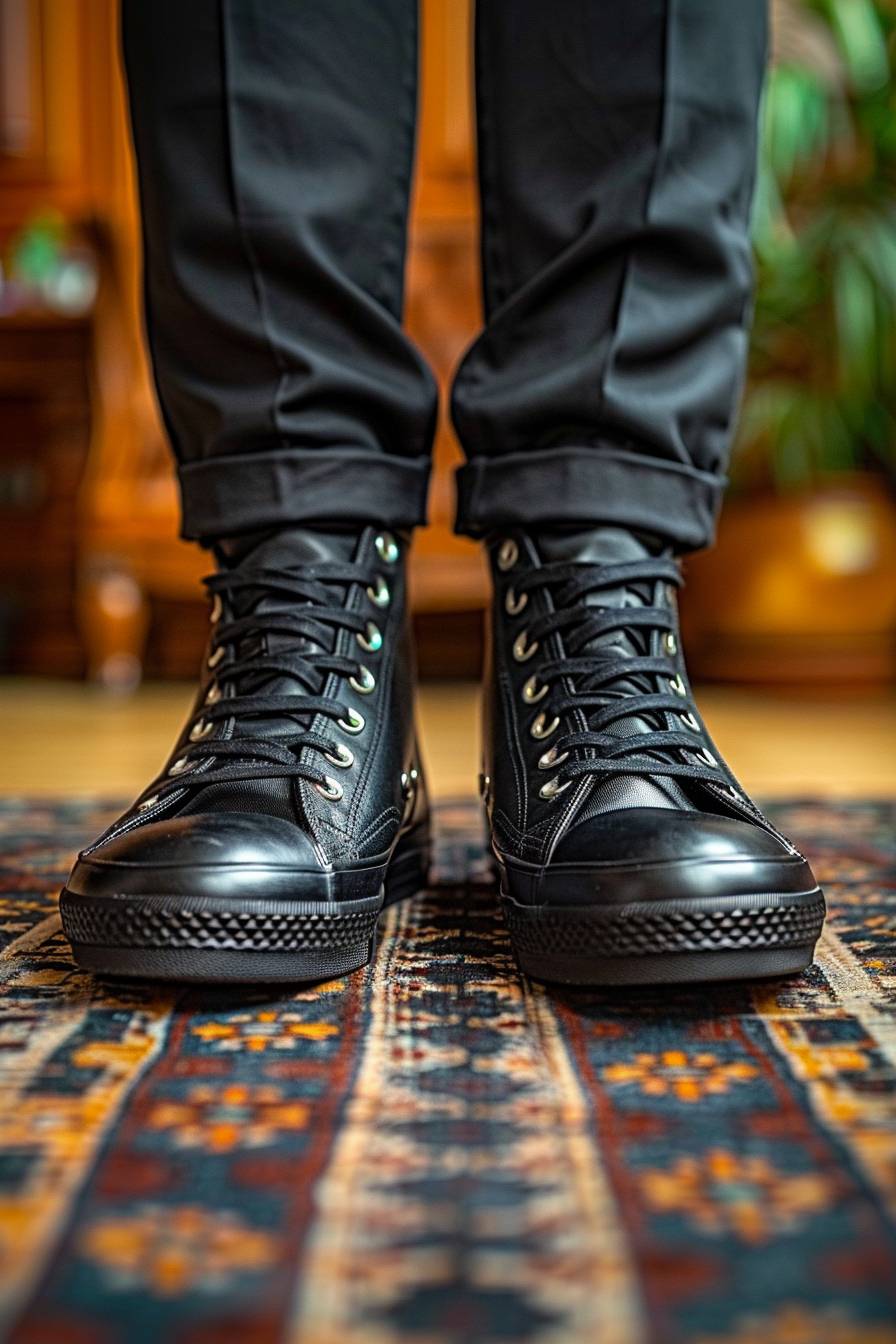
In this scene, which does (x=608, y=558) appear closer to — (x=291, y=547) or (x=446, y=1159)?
(x=291, y=547)

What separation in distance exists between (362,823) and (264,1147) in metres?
0.19

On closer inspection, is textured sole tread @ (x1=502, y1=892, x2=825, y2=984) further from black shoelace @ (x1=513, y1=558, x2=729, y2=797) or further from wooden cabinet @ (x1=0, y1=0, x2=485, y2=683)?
wooden cabinet @ (x1=0, y1=0, x2=485, y2=683)

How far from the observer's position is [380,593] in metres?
0.60

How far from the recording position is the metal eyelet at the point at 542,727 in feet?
1.77

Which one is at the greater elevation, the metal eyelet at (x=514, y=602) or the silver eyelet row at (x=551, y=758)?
the metal eyelet at (x=514, y=602)

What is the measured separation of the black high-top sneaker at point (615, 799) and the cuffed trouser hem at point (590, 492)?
12 millimetres

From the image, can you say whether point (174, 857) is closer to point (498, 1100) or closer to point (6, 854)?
point (498, 1100)

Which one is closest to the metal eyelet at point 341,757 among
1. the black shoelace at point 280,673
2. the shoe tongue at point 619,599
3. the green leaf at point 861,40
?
the black shoelace at point 280,673

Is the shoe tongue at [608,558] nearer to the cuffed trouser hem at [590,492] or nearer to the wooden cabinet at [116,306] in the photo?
the cuffed trouser hem at [590,492]

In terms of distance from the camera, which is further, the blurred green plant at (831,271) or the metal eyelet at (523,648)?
the blurred green plant at (831,271)

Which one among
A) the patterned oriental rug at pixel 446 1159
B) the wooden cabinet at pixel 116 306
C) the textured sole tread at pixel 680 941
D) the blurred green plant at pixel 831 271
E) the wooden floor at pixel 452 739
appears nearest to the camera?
the patterned oriental rug at pixel 446 1159

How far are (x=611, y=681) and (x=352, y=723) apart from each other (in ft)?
0.37

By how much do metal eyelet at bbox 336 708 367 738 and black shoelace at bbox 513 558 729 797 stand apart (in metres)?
0.08

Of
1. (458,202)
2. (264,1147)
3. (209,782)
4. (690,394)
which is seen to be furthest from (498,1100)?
(458,202)
